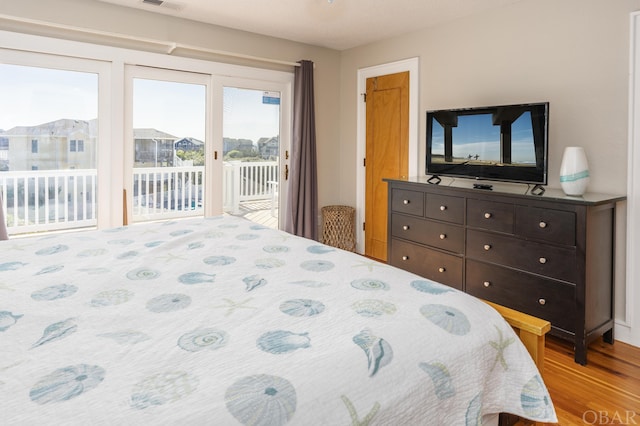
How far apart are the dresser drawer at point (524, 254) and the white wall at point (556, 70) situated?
538 millimetres

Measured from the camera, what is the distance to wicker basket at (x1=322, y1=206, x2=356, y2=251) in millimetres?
4828

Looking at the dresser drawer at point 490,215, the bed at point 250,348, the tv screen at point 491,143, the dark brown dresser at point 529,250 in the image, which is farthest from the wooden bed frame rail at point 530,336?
the tv screen at point 491,143

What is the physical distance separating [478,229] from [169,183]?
9.20ft

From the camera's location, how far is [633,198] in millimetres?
2752

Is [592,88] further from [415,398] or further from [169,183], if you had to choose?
[169,183]

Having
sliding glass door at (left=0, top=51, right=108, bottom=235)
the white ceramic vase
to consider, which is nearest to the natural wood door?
the white ceramic vase

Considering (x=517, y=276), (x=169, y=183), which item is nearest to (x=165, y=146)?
(x=169, y=183)

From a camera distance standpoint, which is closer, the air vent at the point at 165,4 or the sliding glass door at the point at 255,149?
the air vent at the point at 165,4

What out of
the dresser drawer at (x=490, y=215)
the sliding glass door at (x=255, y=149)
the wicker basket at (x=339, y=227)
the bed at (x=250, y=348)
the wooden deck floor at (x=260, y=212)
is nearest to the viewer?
the bed at (x=250, y=348)

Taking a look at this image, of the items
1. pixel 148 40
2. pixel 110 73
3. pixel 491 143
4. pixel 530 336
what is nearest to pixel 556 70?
pixel 491 143

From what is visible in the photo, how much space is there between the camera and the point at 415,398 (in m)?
0.99

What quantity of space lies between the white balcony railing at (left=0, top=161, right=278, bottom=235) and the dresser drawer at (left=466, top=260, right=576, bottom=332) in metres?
2.42

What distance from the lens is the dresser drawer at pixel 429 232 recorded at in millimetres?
3311

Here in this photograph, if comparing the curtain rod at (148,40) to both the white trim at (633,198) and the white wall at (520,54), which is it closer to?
the white wall at (520,54)
